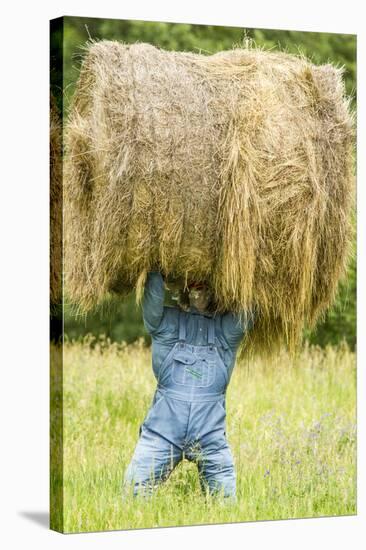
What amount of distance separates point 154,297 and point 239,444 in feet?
5.76

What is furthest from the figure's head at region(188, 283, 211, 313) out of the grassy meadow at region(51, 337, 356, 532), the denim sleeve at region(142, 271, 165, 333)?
the grassy meadow at region(51, 337, 356, 532)

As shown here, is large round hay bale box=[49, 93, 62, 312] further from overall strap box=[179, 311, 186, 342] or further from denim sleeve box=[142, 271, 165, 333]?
overall strap box=[179, 311, 186, 342]

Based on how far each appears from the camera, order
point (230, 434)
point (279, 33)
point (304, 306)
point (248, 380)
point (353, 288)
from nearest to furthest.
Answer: point (304, 306), point (230, 434), point (248, 380), point (279, 33), point (353, 288)

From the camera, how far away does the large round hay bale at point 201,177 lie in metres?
7.20

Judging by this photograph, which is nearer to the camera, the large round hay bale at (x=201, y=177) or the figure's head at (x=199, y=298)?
the large round hay bale at (x=201, y=177)

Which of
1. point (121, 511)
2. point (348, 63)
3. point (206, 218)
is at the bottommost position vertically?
point (121, 511)

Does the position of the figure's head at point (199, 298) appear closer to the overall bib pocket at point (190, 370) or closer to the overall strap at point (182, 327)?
the overall strap at point (182, 327)

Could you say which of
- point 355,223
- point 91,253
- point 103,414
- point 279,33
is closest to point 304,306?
point 355,223

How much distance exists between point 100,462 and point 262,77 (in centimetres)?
258

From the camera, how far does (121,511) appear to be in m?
7.46

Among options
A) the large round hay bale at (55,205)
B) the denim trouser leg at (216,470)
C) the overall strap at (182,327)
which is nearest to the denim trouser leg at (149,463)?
the denim trouser leg at (216,470)

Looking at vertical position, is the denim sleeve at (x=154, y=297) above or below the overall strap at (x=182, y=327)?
above

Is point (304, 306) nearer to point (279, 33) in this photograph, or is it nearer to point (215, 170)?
point (215, 170)

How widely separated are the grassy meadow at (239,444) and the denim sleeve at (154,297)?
0.68 metres
